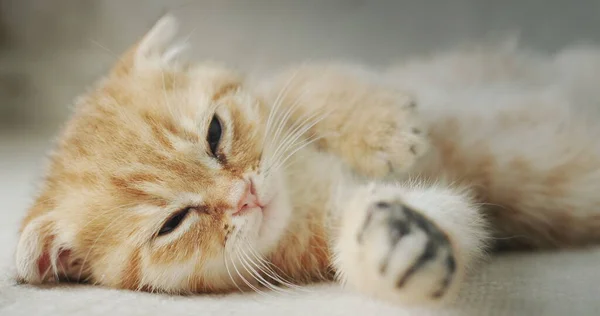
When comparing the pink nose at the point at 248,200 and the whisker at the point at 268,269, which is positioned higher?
the pink nose at the point at 248,200

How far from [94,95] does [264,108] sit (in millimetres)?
368

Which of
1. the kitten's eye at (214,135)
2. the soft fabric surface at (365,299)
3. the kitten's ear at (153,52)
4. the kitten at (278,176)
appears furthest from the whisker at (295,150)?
the kitten's ear at (153,52)

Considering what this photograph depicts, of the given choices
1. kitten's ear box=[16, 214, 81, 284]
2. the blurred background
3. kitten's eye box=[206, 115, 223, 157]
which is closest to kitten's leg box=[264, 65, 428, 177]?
kitten's eye box=[206, 115, 223, 157]

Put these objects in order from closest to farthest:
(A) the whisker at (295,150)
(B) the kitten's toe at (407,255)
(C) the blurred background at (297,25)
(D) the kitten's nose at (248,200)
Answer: (B) the kitten's toe at (407,255), (D) the kitten's nose at (248,200), (A) the whisker at (295,150), (C) the blurred background at (297,25)

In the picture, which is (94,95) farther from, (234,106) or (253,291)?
(253,291)

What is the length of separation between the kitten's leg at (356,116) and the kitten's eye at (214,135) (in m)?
0.13

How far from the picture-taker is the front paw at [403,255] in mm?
669

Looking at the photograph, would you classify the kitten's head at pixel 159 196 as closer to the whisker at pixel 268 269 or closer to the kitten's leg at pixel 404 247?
the whisker at pixel 268 269

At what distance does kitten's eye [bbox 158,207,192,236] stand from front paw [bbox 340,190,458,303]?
331mm

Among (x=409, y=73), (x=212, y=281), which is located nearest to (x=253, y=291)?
(x=212, y=281)

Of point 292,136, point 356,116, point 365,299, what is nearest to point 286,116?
point 292,136

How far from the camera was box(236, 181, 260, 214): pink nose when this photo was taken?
905 millimetres

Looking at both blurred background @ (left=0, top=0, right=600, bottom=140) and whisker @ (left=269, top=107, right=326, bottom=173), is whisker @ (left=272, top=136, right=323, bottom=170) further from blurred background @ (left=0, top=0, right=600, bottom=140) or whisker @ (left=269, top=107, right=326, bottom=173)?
blurred background @ (left=0, top=0, right=600, bottom=140)

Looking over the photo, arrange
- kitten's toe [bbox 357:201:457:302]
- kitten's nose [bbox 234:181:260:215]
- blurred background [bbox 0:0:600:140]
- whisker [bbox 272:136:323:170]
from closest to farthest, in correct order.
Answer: kitten's toe [bbox 357:201:457:302] < kitten's nose [bbox 234:181:260:215] < whisker [bbox 272:136:323:170] < blurred background [bbox 0:0:600:140]
